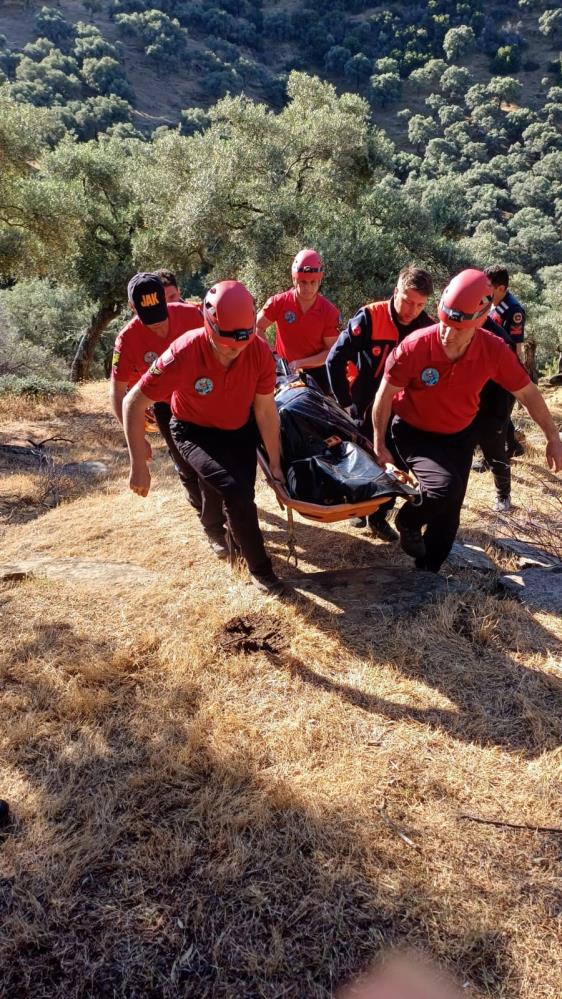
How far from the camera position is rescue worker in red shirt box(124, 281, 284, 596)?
336cm

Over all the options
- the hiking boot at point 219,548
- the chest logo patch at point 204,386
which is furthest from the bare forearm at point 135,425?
the hiking boot at point 219,548

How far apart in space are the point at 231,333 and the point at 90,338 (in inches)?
625

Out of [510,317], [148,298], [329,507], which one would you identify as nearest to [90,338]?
[148,298]

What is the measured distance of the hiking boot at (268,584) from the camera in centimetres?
393

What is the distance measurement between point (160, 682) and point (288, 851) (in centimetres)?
116

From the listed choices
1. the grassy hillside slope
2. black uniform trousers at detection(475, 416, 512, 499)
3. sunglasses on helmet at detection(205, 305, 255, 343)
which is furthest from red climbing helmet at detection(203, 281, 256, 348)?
the grassy hillside slope

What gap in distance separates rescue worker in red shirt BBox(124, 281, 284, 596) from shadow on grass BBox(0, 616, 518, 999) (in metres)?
1.51

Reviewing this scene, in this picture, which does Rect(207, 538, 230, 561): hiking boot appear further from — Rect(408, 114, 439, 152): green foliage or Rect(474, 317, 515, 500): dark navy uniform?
Rect(408, 114, 439, 152): green foliage

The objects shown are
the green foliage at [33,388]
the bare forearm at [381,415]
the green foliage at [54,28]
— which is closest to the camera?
the bare forearm at [381,415]

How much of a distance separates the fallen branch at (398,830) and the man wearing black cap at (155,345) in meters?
2.39

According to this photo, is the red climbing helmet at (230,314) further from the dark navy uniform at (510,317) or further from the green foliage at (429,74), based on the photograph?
the green foliage at (429,74)

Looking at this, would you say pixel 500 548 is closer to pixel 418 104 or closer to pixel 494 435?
pixel 494 435

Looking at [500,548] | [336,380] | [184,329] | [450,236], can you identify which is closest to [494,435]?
[500,548]

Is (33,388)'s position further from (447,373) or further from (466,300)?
(466,300)
